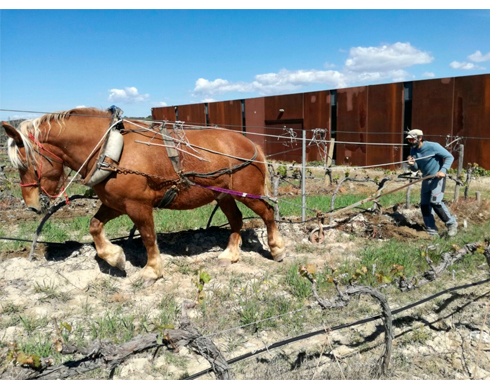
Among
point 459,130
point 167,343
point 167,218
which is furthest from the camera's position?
point 459,130

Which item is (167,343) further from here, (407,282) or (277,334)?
(407,282)

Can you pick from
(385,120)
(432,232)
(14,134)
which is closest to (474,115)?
(385,120)

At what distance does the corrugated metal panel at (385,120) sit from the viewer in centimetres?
1545

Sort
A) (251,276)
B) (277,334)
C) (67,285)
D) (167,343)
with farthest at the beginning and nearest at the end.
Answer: (251,276) → (67,285) → (277,334) → (167,343)

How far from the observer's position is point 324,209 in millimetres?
8828

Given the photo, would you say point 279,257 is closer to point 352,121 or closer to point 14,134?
point 14,134

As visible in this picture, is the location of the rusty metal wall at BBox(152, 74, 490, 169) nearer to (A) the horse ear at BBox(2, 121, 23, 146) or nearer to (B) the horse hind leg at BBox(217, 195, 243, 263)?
(B) the horse hind leg at BBox(217, 195, 243, 263)

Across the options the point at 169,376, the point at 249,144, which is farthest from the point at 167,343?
the point at 249,144

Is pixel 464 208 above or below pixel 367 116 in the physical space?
below

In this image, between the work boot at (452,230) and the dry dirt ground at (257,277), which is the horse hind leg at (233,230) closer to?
the dry dirt ground at (257,277)

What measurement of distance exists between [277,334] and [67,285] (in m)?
2.36

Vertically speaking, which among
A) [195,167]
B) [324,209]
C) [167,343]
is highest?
[195,167]

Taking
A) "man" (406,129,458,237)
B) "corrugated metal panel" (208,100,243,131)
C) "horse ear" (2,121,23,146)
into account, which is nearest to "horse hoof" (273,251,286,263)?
"man" (406,129,458,237)

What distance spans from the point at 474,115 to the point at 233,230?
1126cm
